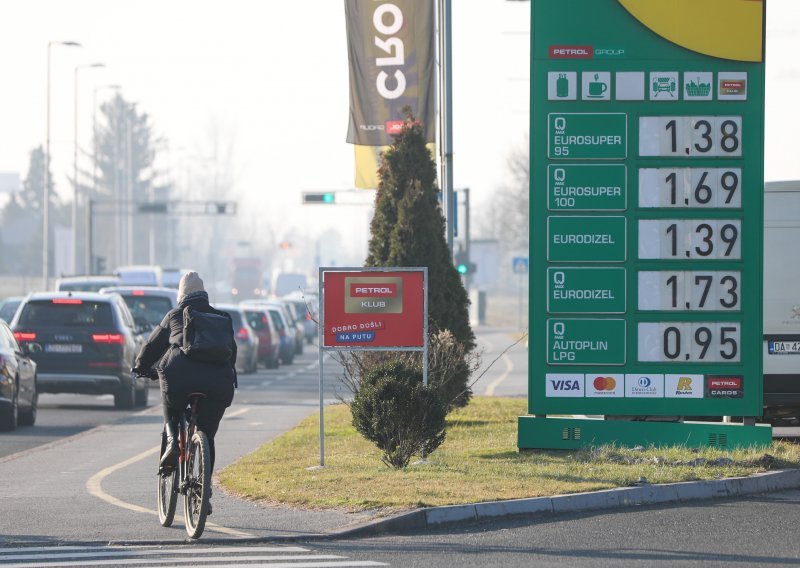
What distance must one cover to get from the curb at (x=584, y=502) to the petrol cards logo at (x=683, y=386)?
1.94 m

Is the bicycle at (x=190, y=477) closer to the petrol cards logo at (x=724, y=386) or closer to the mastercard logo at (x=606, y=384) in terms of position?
the mastercard logo at (x=606, y=384)

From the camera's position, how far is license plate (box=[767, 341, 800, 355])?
1777 centimetres

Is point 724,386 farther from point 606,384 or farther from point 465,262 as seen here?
point 465,262

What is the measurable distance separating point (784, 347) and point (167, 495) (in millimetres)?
8559

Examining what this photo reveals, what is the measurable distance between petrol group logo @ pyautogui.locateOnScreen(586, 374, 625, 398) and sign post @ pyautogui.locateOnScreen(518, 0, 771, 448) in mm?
13

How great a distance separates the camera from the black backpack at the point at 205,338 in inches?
432

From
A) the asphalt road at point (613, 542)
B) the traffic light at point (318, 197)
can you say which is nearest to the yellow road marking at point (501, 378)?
the asphalt road at point (613, 542)

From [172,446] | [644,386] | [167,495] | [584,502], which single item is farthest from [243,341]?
[172,446]

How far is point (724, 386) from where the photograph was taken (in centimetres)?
1568

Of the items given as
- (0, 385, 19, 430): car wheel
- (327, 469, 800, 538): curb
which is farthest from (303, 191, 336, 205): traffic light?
(327, 469, 800, 538): curb

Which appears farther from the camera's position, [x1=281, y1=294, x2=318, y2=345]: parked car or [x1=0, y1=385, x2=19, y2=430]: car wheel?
[x1=281, y1=294, x2=318, y2=345]: parked car

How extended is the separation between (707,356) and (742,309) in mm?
562

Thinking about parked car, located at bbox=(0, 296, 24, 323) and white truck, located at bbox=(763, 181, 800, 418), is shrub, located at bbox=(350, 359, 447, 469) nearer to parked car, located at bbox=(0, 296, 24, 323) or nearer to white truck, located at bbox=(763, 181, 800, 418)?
white truck, located at bbox=(763, 181, 800, 418)

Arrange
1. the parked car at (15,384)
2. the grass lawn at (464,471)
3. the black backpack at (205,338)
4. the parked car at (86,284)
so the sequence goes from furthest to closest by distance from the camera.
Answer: the parked car at (86,284), the parked car at (15,384), the grass lawn at (464,471), the black backpack at (205,338)
